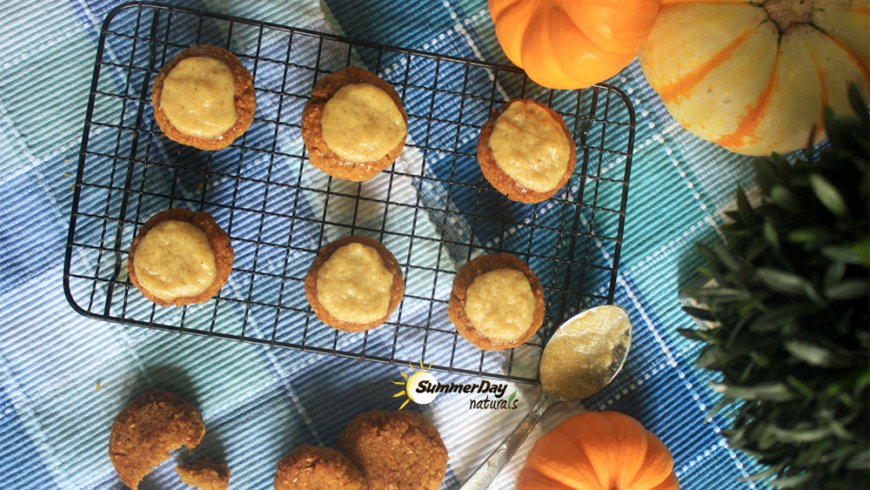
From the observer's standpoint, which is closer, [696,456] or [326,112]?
→ [326,112]

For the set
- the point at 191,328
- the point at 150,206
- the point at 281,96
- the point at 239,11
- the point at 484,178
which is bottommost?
the point at 191,328

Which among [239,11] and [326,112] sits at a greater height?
[239,11]

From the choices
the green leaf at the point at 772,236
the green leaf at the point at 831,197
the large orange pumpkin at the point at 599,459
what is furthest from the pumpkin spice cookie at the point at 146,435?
the green leaf at the point at 831,197

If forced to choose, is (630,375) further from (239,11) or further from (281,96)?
(239,11)

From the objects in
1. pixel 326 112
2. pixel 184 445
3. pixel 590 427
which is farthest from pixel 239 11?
pixel 590 427

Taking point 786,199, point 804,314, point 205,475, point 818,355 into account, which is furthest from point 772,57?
point 205,475

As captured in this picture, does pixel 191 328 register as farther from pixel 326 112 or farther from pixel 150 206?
pixel 326 112
